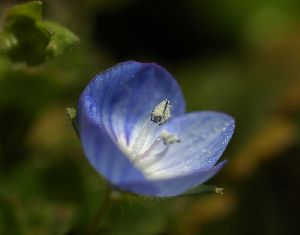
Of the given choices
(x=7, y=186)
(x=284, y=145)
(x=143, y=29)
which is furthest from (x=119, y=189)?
(x=143, y=29)

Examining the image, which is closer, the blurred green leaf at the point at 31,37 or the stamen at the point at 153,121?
the stamen at the point at 153,121

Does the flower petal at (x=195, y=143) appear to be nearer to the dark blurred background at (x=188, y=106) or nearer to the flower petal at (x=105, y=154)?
the dark blurred background at (x=188, y=106)

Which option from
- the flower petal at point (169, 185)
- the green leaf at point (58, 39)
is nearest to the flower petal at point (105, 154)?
the flower petal at point (169, 185)

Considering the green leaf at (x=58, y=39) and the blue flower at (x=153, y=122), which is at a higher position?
the green leaf at (x=58, y=39)

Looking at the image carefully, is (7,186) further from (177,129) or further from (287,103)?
(287,103)

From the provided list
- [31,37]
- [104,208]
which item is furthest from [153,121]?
[31,37]

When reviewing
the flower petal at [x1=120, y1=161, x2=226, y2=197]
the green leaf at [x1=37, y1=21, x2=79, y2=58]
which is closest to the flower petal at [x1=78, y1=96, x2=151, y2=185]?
the flower petal at [x1=120, y1=161, x2=226, y2=197]

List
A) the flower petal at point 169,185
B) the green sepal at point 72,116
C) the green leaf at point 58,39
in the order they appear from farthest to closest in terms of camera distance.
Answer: the green leaf at point 58,39 → the green sepal at point 72,116 → the flower petal at point 169,185

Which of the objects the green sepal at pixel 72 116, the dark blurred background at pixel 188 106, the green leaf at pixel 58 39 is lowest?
the dark blurred background at pixel 188 106

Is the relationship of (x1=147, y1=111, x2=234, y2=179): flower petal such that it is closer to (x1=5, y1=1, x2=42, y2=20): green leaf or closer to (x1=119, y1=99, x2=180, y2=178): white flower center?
(x1=119, y1=99, x2=180, y2=178): white flower center
